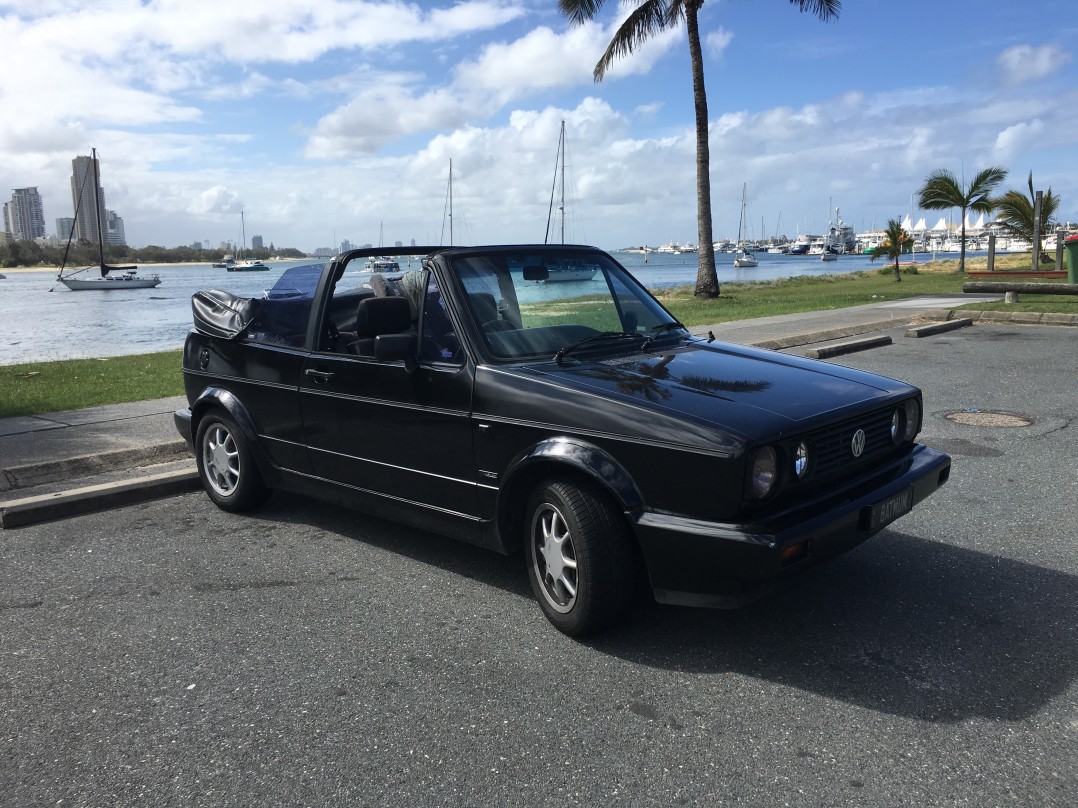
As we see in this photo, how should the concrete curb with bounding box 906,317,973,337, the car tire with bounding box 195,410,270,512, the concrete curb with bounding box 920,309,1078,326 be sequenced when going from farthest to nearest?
the concrete curb with bounding box 920,309,1078,326, the concrete curb with bounding box 906,317,973,337, the car tire with bounding box 195,410,270,512

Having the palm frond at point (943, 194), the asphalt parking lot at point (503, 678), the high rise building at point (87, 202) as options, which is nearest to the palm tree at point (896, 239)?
the palm frond at point (943, 194)

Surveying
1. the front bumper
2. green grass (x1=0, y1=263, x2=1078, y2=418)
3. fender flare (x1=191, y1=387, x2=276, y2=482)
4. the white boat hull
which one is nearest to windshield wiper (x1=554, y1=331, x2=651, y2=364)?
green grass (x1=0, y1=263, x2=1078, y2=418)

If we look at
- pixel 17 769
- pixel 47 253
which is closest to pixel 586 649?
pixel 17 769

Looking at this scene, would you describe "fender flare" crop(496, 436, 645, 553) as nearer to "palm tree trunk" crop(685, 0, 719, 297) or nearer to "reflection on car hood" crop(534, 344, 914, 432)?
"reflection on car hood" crop(534, 344, 914, 432)

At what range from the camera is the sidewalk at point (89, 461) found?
19.3ft

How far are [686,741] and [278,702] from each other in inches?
59.3

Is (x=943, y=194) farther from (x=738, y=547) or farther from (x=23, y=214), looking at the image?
(x=23, y=214)

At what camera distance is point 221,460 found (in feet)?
19.3

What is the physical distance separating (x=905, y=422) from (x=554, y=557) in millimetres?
1820

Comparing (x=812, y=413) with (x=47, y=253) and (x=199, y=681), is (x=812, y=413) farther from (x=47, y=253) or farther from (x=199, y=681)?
(x=47, y=253)

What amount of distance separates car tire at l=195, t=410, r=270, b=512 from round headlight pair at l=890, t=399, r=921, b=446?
368 cm

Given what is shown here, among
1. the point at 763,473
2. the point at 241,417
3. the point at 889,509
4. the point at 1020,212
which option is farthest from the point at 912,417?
the point at 1020,212

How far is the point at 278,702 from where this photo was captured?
11.1 feet

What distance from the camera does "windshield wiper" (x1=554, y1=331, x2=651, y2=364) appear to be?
4.34 meters
